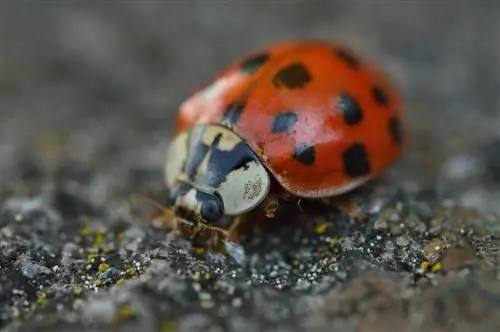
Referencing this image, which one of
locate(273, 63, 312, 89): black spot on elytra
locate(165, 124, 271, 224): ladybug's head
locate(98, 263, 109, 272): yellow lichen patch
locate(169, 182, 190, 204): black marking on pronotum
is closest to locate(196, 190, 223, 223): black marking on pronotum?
locate(165, 124, 271, 224): ladybug's head

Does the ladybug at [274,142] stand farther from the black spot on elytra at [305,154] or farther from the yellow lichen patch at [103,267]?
the yellow lichen patch at [103,267]

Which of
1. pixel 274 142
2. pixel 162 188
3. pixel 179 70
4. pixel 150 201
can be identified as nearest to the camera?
pixel 274 142

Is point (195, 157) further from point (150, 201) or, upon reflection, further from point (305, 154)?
point (305, 154)

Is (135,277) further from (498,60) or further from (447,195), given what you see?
(498,60)

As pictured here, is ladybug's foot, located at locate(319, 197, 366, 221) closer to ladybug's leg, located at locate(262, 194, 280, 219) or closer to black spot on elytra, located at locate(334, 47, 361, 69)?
ladybug's leg, located at locate(262, 194, 280, 219)

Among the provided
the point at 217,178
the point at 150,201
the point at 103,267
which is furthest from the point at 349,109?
the point at 103,267

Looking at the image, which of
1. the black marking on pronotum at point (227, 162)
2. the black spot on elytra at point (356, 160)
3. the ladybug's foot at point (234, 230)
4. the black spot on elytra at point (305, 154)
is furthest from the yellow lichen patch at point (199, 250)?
the black spot on elytra at point (356, 160)

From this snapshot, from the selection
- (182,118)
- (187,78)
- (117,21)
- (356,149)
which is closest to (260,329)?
(356,149)

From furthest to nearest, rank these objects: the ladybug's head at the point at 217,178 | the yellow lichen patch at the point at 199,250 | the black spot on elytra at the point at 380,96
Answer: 1. the black spot on elytra at the point at 380,96
2. the ladybug's head at the point at 217,178
3. the yellow lichen patch at the point at 199,250
